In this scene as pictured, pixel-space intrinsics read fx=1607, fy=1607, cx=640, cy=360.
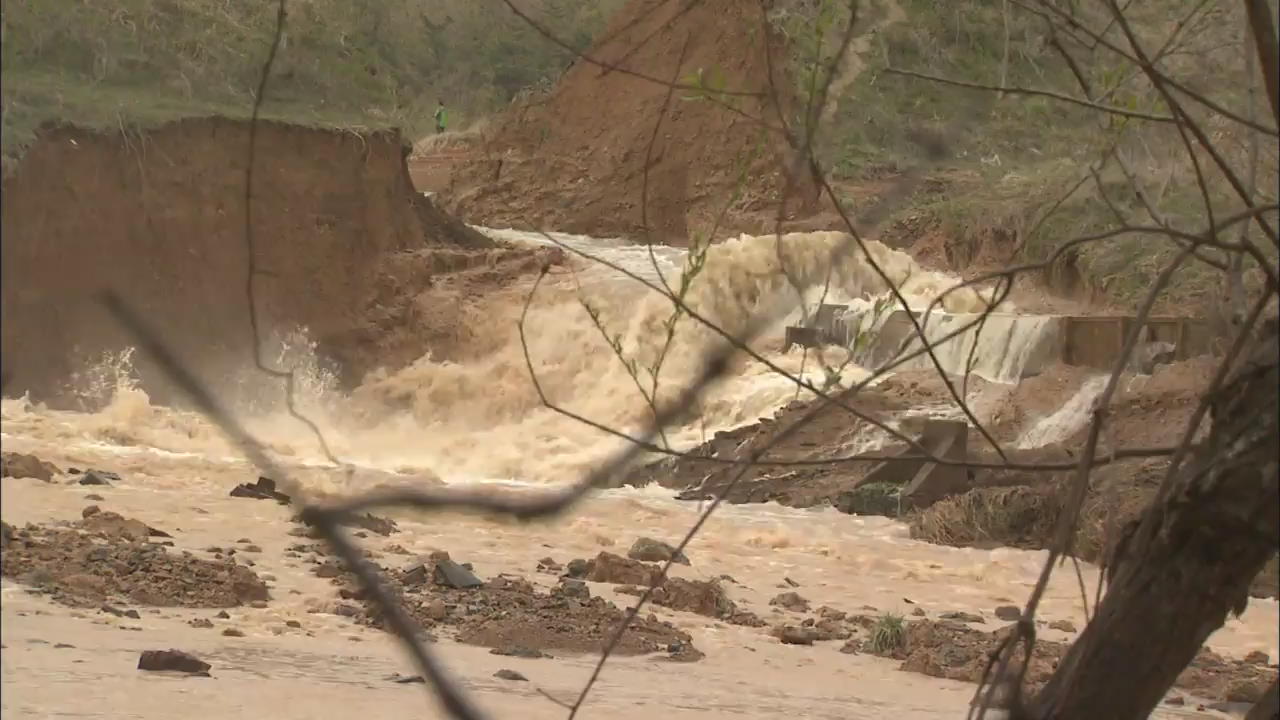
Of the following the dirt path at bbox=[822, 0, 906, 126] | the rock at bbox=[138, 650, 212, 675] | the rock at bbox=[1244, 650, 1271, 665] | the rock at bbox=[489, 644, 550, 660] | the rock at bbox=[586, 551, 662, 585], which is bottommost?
the rock at bbox=[138, 650, 212, 675]

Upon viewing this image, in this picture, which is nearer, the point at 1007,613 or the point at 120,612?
the point at 120,612

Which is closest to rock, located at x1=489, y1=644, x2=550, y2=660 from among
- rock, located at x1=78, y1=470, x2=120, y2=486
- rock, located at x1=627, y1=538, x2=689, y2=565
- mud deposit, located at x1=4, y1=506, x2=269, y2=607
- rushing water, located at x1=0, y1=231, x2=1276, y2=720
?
rushing water, located at x1=0, y1=231, x2=1276, y2=720

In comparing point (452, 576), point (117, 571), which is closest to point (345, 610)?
point (117, 571)

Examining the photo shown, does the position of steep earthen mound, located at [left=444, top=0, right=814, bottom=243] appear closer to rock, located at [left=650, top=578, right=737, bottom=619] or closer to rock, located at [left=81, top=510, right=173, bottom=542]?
rock, located at [left=650, top=578, right=737, bottom=619]

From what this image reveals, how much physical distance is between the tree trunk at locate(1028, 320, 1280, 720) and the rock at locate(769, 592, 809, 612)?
5089 millimetres

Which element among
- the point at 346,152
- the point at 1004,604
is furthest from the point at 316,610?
the point at 346,152

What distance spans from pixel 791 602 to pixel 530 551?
1080mm

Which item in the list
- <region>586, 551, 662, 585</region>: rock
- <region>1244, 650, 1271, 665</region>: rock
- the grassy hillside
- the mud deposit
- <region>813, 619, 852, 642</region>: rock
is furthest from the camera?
<region>586, 551, 662, 585</region>: rock

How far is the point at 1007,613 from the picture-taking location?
265 inches

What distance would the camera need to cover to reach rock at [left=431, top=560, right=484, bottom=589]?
18.6ft

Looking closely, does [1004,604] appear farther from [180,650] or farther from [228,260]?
[228,260]

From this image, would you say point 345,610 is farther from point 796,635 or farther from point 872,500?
point 872,500

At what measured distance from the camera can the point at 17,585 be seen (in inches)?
164

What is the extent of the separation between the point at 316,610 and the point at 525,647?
0.65 meters
